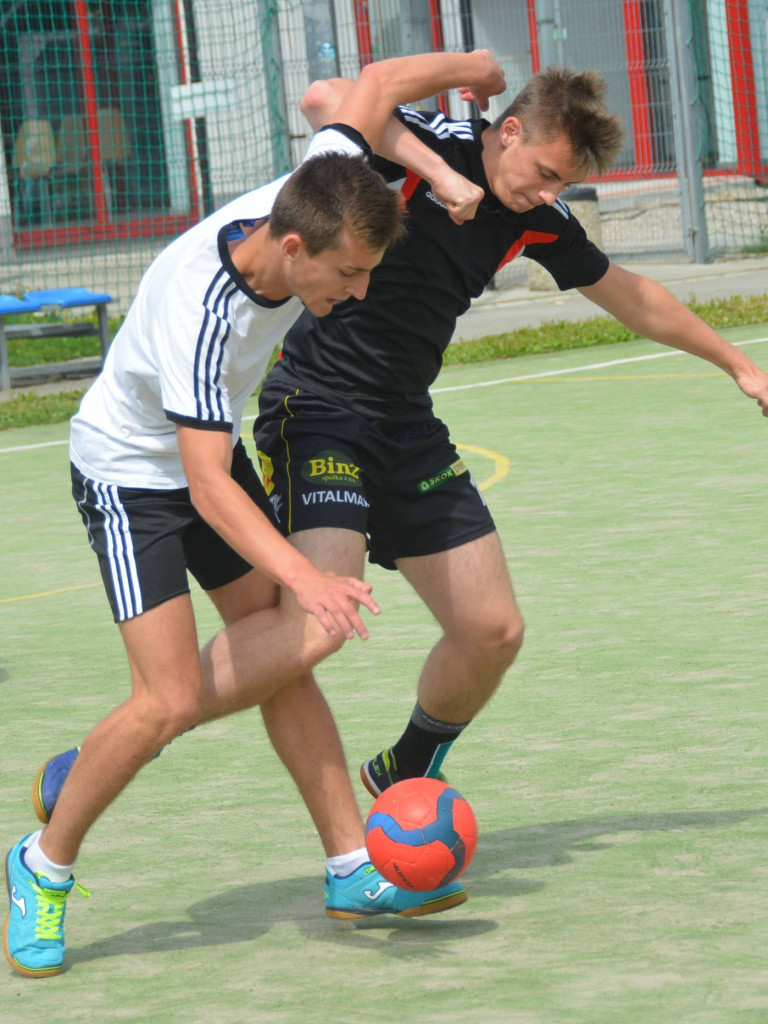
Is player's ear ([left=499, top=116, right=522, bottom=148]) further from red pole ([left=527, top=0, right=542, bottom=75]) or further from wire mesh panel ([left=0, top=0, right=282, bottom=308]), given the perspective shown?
red pole ([left=527, top=0, right=542, bottom=75])

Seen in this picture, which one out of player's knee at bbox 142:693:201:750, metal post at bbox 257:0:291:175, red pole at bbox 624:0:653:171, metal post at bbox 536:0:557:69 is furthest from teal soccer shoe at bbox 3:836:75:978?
red pole at bbox 624:0:653:171

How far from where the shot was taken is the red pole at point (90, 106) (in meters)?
22.5

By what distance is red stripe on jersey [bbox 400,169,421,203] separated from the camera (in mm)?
4609

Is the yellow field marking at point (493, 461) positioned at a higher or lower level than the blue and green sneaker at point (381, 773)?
higher

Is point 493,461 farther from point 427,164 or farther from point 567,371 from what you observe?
point 427,164

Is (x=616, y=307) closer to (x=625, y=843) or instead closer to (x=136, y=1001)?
(x=625, y=843)

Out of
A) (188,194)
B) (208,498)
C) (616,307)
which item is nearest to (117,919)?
(208,498)

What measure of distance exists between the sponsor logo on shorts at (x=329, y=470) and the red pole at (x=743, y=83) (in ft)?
60.8

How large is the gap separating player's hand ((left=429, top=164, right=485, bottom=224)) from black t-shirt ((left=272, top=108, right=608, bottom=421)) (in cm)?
25

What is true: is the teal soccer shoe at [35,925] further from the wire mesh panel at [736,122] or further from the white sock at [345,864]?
the wire mesh panel at [736,122]

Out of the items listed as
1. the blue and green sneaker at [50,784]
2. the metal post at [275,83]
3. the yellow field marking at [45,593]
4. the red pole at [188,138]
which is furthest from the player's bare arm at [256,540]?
the red pole at [188,138]

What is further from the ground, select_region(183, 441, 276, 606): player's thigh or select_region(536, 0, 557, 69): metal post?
select_region(536, 0, 557, 69): metal post

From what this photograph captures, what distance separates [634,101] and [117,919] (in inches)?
716

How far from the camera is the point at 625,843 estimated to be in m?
4.45
